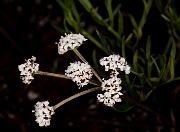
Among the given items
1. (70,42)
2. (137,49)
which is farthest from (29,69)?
(137,49)

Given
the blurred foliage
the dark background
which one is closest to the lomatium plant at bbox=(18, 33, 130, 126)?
the blurred foliage

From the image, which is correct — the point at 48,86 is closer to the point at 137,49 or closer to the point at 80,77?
the point at 137,49

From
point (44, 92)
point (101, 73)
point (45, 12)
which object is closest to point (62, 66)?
point (44, 92)

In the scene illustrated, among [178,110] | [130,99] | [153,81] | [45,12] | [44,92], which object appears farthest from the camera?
[45,12]

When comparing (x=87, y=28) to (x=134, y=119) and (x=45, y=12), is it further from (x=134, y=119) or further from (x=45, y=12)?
(x=134, y=119)

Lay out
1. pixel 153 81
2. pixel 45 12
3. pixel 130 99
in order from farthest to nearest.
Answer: pixel 45 12, pixel 153 81, pixel 130 99

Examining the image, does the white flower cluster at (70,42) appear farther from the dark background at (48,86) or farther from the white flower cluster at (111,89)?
the dark background at (48,86)

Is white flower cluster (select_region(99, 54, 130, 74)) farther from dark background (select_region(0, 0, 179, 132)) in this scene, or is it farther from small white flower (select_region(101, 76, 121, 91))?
dark background (select_region(0, 0, 179, 132))

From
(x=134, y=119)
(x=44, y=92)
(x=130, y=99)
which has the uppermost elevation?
(x=44, y=92)
